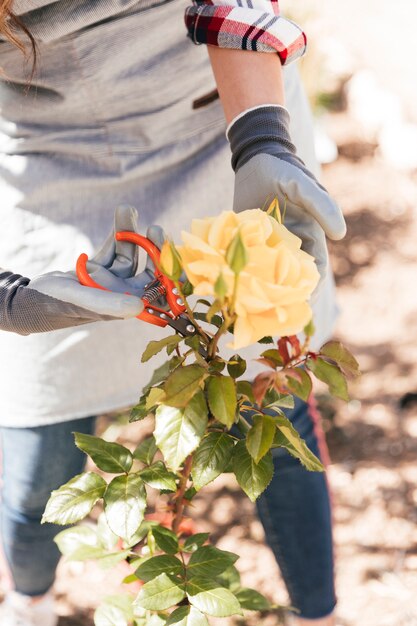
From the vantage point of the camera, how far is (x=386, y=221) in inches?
127

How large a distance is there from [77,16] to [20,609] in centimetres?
123

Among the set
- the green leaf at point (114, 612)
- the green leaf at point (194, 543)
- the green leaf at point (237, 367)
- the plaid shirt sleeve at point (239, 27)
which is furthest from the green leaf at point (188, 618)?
the plaid shirt sleeve at point (239, 27)

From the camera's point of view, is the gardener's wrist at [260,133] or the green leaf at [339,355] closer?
Answer: the green leaf at [339,355]

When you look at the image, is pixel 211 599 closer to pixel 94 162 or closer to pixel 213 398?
pixel 213 398

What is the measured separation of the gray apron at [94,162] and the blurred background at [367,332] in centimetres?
90

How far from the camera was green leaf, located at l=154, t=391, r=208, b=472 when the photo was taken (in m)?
0.84

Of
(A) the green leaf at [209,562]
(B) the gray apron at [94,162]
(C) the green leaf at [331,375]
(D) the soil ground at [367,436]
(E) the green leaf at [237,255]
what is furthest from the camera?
(D) the soil ground at [367,436]

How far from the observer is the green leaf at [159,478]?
3.15ft

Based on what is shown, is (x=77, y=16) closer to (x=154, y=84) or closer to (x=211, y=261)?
(x=154, y=84)

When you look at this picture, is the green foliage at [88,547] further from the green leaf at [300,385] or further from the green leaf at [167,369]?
the green leaf at [300,385]

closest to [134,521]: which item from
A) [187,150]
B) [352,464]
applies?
[187,150]

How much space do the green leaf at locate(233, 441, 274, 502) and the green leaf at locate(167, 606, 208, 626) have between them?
185 millimetres

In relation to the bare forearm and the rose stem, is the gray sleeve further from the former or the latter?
the bare forearm

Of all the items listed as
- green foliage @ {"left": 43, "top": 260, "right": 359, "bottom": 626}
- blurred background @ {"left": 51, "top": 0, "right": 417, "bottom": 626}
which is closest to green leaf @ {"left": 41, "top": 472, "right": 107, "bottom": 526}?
green foliage @ {"left": 43, "top": 260, "right": 359, "bottom": 626}
